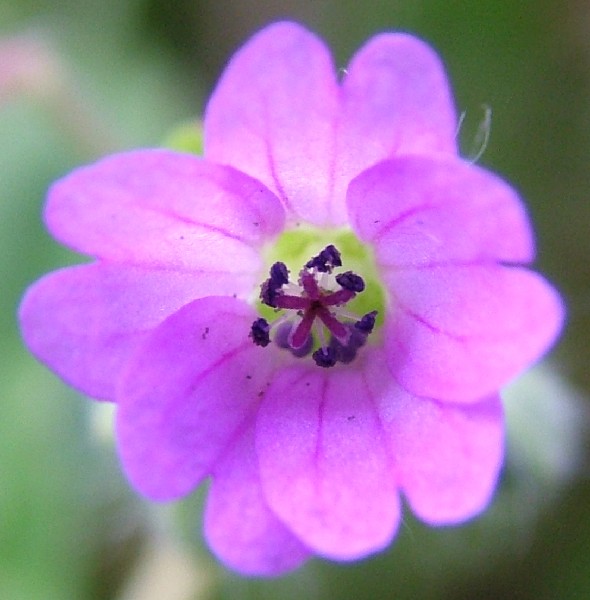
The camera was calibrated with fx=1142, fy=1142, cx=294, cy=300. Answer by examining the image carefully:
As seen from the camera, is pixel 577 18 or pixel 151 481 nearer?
pixel 151 481

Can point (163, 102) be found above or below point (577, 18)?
below

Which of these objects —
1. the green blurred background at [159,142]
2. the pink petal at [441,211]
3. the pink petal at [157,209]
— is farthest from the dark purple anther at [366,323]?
the green blurred background at [159,142]

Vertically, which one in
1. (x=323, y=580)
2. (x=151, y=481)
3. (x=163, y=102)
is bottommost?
(x=323, y=580)

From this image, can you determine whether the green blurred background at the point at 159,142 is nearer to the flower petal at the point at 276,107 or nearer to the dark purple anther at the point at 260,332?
the dark purple anther at the point at 260,332

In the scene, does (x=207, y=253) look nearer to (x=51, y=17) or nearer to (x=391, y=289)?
(x=391, y=289)

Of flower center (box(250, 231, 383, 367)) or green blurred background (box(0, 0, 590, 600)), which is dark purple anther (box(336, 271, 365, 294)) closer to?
flower center (box(250, 231, 383, 367))

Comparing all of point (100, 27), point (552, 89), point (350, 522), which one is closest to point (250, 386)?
point (350, 522)
